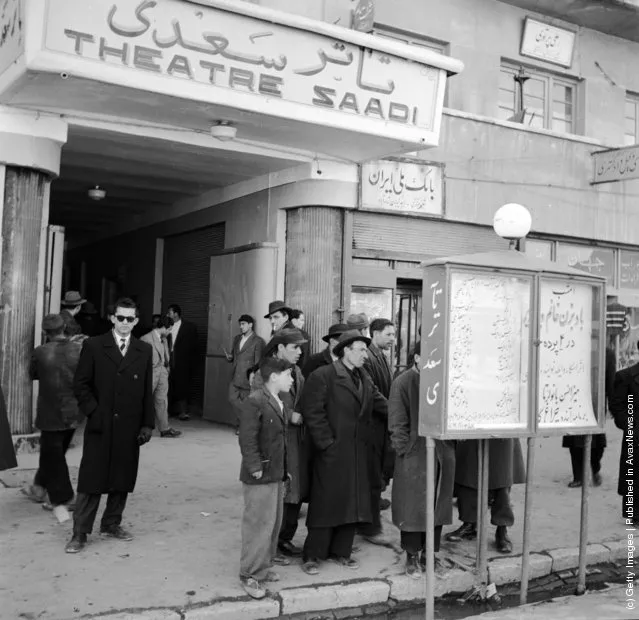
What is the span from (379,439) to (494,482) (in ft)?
2.96

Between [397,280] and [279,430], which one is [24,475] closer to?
[279,430]

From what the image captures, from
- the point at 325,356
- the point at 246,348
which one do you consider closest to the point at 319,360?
the point at 325,356

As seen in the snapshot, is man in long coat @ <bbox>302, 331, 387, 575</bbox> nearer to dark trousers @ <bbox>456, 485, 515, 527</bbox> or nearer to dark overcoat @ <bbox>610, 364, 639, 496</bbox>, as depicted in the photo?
dark trousers @ <bbox>456, 485, 515, 527</bbox>

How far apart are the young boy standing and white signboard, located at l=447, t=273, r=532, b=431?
3.52 feet

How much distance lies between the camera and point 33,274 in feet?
27.1

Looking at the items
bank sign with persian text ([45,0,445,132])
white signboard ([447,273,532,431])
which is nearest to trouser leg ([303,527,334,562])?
white signboard ([447,273,532,431])

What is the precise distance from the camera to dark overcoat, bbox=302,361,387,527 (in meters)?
5.03

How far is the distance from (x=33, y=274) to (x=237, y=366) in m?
2.65

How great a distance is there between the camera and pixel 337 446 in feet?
16.7

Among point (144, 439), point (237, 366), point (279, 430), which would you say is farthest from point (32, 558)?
point (237, 366)

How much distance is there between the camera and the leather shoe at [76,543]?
515 cm

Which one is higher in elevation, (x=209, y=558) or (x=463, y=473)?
(x=463, y=473)

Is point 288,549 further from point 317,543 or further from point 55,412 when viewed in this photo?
point 55,412

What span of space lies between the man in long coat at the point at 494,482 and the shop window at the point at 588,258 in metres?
7.27
